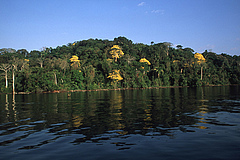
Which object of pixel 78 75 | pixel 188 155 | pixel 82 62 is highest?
pixel 82 62

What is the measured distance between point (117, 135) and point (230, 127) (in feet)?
21.9

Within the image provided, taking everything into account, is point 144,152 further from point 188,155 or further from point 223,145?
point 223,145

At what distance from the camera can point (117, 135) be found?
33.8 feet

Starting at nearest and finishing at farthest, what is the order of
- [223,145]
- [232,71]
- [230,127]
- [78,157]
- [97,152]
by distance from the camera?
1. [78,157]
2. [97,152]
3. [223,145]
4. [230,127]
5. [232,71]

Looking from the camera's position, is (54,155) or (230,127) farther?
(230,127)

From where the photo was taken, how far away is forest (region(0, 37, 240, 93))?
7094cm

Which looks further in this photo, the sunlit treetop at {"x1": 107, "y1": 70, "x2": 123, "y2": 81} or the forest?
the sunlit treetop at {"x1": 107, "y1": 70, "x2": 123, "y2": 81}

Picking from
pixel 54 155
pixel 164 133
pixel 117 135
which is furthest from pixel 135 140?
pixel 54 155

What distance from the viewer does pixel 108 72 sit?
288 ft

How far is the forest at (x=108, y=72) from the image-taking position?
7094cm

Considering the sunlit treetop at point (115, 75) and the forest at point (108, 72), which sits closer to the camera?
the forest at point (108, 72)

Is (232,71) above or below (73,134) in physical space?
above

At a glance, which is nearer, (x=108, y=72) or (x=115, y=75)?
(x=115, y=75)

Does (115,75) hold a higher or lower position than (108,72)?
lower
